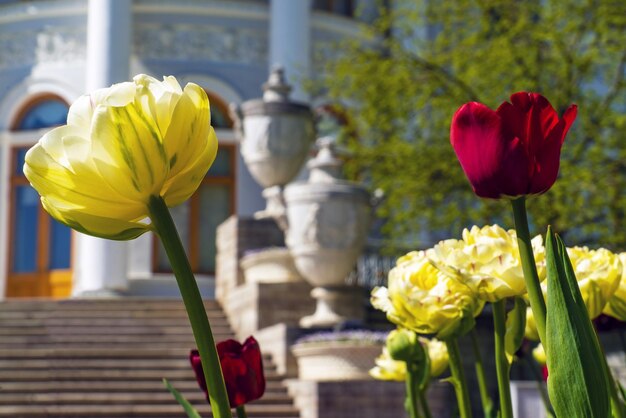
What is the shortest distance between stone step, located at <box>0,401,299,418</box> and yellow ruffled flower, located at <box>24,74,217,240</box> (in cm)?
1034

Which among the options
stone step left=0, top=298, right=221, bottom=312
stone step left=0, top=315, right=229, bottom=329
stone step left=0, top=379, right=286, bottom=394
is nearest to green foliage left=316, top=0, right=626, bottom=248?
stone step left=0, top=315, right=229, bottom=329

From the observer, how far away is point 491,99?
1596cm

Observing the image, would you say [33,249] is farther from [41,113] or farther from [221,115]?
[221,115]

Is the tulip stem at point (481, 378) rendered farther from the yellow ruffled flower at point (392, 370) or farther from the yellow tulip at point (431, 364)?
the yellow ruffled flower at point (392, 370)

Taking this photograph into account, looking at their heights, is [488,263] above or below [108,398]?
below

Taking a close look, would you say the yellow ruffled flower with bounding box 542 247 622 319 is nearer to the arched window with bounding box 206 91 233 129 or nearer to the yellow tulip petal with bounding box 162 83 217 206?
the yellow tulip petal with bounding box 162 83 217 206

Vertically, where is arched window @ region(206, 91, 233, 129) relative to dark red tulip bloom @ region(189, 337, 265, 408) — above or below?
above

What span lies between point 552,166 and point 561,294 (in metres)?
0.19

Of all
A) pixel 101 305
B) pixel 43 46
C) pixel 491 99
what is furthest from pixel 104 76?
pixel 491 99

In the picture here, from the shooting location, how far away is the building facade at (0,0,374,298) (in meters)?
21.1

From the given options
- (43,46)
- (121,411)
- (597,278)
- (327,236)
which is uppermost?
(43,46)

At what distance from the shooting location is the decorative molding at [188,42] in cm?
2183

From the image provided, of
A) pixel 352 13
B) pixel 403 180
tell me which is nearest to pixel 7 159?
pixel 352 13

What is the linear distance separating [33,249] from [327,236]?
9.44 m
